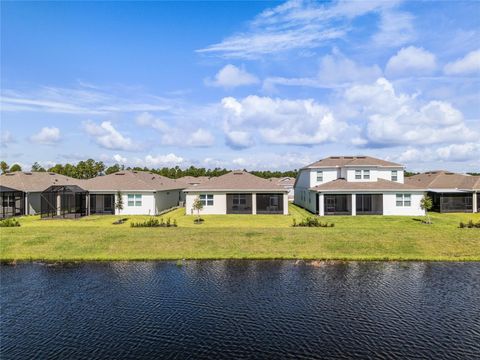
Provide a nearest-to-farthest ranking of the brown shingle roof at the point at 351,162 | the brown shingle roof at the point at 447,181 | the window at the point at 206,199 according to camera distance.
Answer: the window at the point at 206,199 → the brown shingle roof at the point at 351,162 → the brown shingle roof at the point at 447,181

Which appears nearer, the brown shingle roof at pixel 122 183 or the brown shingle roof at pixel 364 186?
the brown shingle roof at pixel 364 186

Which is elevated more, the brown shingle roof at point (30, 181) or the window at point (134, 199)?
the brown shingle roof at point (30, 181)

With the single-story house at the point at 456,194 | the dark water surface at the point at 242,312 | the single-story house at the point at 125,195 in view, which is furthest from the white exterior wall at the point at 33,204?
the single-story house at the point at 456,194

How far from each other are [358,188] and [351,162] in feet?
20.1

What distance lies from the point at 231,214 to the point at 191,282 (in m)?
24.1

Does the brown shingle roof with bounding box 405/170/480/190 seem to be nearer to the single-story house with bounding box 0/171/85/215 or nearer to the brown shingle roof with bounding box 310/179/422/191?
the brown shingle roof with bounding box 310/179/422/191

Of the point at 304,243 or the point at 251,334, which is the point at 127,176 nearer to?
the point at 304,243

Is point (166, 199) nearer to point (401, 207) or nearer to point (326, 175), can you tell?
point (326, 175)

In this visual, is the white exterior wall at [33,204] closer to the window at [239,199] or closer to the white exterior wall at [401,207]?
the window at [239,199]

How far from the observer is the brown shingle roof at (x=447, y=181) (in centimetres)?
4894

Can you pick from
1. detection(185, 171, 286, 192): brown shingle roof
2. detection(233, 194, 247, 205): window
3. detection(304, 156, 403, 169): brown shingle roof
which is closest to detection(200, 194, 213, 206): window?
detection(185, 171, 286, 192): brown shingle roof

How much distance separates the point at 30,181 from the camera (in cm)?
4894

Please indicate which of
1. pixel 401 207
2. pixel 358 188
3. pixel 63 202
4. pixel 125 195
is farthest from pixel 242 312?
pixel 63 202

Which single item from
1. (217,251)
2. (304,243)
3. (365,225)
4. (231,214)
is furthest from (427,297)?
(231,214)
